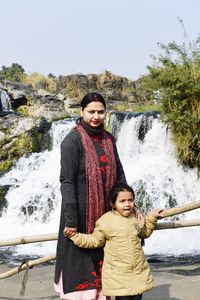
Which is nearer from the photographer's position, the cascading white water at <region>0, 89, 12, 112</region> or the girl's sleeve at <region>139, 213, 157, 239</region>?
the girl's sleeve at <region>139, 213, 157, 239</region>

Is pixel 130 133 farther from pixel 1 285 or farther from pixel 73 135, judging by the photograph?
pixel 73 135

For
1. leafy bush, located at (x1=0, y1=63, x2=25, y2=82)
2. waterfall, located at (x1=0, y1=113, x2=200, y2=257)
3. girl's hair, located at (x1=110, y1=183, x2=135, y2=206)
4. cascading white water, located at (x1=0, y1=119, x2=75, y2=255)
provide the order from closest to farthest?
girl's hair, located at (x1=110, y1=183, x2=135, y2=206) < waterfall, located at (x1=0, y1=113, x2=200, y2=257) < cascading white water, located at (x1=0, y1=119, x2=75, y2=255) < leafy bush, located at (x1=0, y1=63, x2=25, y2=82)

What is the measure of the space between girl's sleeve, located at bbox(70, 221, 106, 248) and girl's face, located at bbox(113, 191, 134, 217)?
16cm

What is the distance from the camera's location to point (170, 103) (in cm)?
926

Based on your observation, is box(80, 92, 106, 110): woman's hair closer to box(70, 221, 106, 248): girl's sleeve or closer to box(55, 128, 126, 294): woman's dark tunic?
box(55, 128, 126, 294): woman's dark tunic

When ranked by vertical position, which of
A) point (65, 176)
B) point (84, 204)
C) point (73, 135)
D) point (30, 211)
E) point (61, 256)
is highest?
point (73, 135)

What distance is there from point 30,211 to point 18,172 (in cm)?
226

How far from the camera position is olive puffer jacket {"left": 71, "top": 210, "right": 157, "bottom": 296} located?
2.67 m

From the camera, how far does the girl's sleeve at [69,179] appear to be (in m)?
2.71

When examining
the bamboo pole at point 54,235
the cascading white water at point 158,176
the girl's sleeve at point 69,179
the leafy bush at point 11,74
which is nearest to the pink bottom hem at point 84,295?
the girl's sleeve at point 69,179

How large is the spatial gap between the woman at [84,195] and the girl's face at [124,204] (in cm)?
12

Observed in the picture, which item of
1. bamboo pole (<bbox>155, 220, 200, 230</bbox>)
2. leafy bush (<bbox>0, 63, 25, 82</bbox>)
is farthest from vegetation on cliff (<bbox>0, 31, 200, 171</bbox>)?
leafy bush (<bbox>0, 63, 25, 82</bbox>)

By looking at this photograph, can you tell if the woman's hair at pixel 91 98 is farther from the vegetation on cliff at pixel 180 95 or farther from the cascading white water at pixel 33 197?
the vegetation on cliff at pixel 180 95

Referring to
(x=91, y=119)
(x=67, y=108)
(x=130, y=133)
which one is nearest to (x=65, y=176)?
(x=91, y=119)
